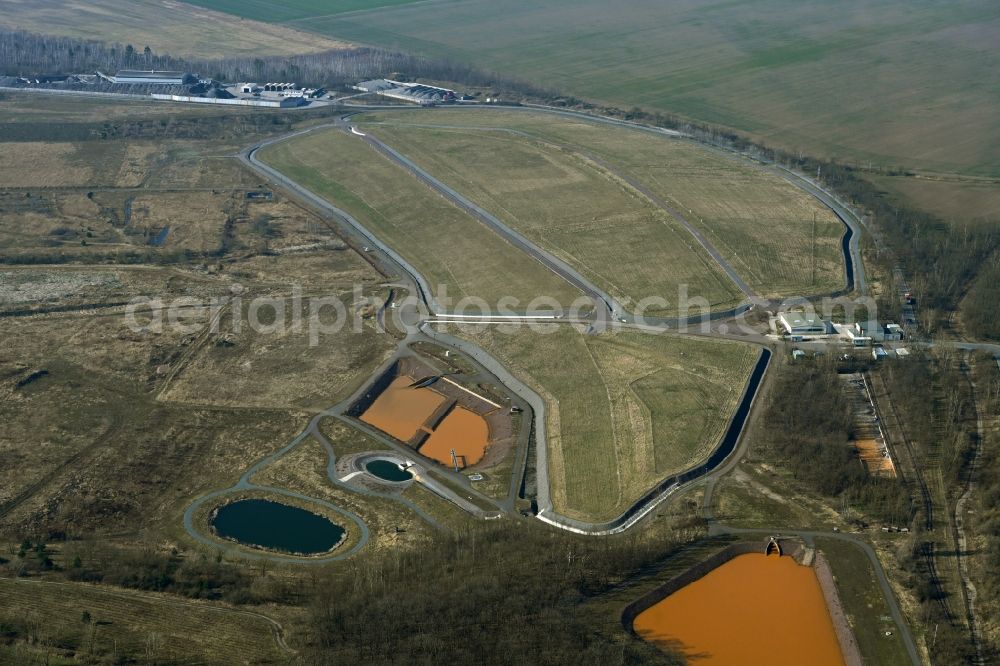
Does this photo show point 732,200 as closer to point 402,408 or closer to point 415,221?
point 415,221

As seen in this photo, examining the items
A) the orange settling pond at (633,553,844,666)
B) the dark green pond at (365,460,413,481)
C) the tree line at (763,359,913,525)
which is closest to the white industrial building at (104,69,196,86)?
the dark green pond at (365,460,413,481)

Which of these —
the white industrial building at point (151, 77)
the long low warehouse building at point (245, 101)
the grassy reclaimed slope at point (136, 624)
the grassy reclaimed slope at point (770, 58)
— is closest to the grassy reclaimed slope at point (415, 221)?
the long low warehouse building at point (245, 101)

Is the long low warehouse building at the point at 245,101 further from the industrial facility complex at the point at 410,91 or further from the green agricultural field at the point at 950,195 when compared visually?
the green agricultural field at the point at 950,195

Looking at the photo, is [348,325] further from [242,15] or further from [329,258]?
[242,15]

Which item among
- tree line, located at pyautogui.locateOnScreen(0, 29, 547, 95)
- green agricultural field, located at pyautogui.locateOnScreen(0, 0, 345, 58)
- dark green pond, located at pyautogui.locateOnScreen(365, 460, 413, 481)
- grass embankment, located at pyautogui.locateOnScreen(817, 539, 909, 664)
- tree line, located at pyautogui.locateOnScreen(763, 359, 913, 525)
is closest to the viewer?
grass embankment, located at pyautogui.locateOnScreen(817, 539, 909, 664)

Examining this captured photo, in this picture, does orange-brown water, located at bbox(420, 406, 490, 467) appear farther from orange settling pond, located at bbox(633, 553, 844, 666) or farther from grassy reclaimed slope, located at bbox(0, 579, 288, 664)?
grassy reclaimed slope, located at bbox(0, 579, 288, 664)

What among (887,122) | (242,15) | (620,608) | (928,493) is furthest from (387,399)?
(242,15)
